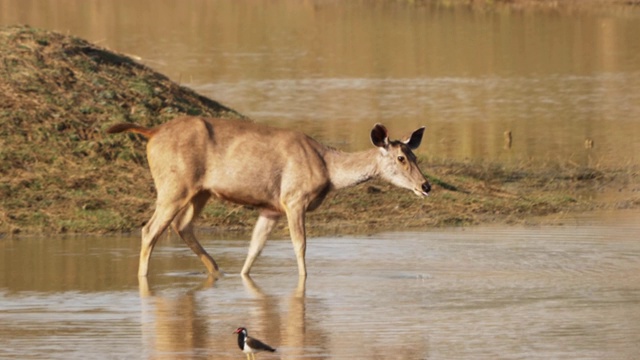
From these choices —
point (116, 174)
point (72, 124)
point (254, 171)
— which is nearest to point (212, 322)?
point (254, 171)

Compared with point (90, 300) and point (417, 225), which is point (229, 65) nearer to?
point (417, 225)

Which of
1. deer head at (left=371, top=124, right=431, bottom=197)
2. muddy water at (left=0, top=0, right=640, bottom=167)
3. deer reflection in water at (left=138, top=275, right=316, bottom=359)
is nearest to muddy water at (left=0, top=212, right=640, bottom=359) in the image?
deer reflection in water at (left=138, top=275, right=316, bottom=359)

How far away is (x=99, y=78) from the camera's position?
22.0 metres

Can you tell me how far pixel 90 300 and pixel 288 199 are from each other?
2.39 metres

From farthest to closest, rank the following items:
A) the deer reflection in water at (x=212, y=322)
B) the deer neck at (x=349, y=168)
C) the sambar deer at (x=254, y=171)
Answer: the deer neck at (x=349, y=168) → the sambar deer at (x=254, y=171) → the deer reflection in water at (x=212, y=322)

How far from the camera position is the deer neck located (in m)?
15.2

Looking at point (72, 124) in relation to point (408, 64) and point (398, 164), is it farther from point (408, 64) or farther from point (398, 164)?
point (408, 64)

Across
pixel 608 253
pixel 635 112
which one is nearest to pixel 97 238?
pixel 608 253

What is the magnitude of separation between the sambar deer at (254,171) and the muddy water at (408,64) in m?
8.75

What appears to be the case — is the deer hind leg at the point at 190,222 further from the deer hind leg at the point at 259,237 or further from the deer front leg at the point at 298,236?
the deer front leg at the point at 298,236

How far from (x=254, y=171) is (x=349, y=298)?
1.90 meters

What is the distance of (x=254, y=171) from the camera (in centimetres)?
1500

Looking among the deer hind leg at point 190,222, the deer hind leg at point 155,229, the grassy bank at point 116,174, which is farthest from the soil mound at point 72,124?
the deer hind leg at point 155,229

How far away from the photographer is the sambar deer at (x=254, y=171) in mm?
14930
